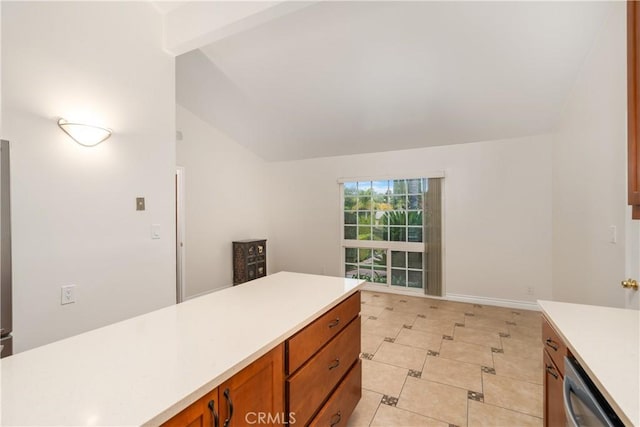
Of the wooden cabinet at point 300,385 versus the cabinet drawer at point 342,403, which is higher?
the wooden cabinet at point 300,385

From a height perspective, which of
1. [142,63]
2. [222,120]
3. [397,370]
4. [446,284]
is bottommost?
[397,370]

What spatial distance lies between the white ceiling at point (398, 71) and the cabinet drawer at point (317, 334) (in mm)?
2424

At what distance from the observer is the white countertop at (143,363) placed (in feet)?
2.13

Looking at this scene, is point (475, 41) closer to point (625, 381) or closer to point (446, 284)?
point (625, 381)

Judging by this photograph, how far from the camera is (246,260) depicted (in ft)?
15.8

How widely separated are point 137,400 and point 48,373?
34 cm

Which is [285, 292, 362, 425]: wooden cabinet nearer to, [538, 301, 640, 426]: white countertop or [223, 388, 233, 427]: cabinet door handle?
[223, 388, 233, 427]: cabinet door handle

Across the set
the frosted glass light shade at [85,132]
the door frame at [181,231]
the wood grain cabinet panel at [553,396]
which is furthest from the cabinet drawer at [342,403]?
the door frame at [181,231]

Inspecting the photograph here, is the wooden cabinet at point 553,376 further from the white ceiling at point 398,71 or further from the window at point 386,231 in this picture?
the window at point 386,231

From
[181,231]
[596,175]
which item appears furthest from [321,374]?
[181,231]

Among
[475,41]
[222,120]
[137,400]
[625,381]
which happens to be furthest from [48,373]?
[222,120]

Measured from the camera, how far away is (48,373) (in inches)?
31.1

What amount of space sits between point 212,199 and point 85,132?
9.12ft

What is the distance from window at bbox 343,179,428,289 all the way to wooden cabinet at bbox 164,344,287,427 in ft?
12.5
